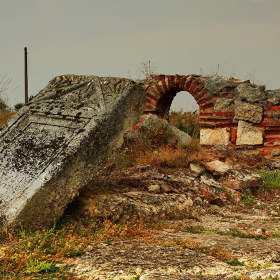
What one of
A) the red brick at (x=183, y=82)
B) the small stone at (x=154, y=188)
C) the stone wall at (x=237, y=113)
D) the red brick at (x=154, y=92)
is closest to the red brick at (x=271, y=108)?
the stone wall at (x=237, y=113)

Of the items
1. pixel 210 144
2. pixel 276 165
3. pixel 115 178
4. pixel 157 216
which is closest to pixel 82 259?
pixel 157 216

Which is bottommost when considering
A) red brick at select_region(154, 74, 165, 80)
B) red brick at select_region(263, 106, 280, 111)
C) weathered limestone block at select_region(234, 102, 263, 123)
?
weathered limestone block at select_region(234, 102, 263, 123)

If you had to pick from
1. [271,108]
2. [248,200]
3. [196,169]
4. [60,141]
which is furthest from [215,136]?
[60,141]

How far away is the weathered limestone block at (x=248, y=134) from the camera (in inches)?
344

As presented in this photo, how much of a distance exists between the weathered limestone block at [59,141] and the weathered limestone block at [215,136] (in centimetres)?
456

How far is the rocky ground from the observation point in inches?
115

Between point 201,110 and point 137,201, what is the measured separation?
504 cm

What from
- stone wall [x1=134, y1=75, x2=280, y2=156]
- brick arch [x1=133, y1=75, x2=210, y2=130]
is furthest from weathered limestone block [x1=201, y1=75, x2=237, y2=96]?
brick arch [x1=133, y1=75, x2=210, y2=130]

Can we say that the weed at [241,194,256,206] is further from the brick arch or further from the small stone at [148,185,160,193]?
the brick arch

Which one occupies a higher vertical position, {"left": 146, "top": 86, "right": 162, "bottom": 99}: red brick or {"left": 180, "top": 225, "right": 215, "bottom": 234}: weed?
{"left": 146, "top": 86, "right": 162, "bottom": 99}: red brick

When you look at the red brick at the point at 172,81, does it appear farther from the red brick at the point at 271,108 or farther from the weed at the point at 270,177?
the weed at the point at 270,177

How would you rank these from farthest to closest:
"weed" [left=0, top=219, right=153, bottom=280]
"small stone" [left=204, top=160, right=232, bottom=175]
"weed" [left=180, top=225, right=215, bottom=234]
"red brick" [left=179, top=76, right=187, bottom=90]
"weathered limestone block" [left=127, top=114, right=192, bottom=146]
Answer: "red brick" [left=179, top=76, right=187, bottom=90]
"weathered limestone block" [left=127, top=114, right=192, bottom=146]
"small stone" [left=204, top=160, right=232, bottom=175]
"weed" [left=180, top=225, right=215, bottom=234]
"weed" [left=0, top=219, right=153, bottom=280]

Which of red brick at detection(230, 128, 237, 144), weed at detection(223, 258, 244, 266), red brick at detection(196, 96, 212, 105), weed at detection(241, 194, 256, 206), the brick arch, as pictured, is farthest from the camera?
the brick arch

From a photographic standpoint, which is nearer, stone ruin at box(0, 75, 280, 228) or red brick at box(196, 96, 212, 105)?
stone ruin at box(0, 75, 280, 228)
